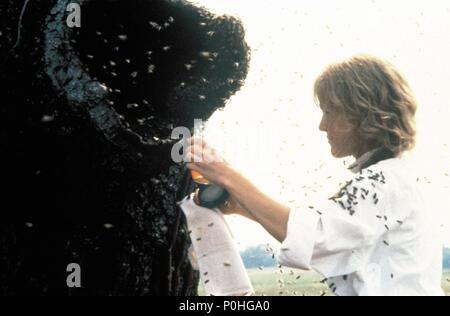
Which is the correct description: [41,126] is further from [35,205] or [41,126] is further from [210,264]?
[210,264]

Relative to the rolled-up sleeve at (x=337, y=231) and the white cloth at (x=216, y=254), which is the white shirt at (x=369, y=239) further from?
the white cloth at (x=216, y=254)

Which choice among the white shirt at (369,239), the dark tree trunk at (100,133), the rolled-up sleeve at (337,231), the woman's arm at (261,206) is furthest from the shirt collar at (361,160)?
the dark tree trunk at (100,133)

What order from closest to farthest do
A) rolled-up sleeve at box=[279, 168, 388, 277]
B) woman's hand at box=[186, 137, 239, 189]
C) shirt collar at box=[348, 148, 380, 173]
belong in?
Answer: rolled-up sleeve at box=[279, 168, 388, 277] < woman's hand at box=[186, 137, 239, 189] < shirt collar at box=[348, 148, 380, 173]

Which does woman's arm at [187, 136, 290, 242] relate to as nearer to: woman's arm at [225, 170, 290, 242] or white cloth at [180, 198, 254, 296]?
woman's arm at [225, 170, 290, 242]

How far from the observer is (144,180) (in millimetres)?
3320

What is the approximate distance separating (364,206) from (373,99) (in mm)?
600

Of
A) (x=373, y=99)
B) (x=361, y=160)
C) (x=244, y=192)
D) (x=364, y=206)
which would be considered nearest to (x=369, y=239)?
(x=364, y=206)

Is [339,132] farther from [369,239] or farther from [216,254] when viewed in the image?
[216,254]

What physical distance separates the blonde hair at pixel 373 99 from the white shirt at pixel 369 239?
0.22 metres

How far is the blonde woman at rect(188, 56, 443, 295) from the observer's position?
2709 mm

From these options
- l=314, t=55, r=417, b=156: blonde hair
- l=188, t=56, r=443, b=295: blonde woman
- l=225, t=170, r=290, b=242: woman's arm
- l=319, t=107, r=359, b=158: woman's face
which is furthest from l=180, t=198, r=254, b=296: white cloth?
l=314, t=55, r=417, b=156: blonde hair

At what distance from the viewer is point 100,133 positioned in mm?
3082
